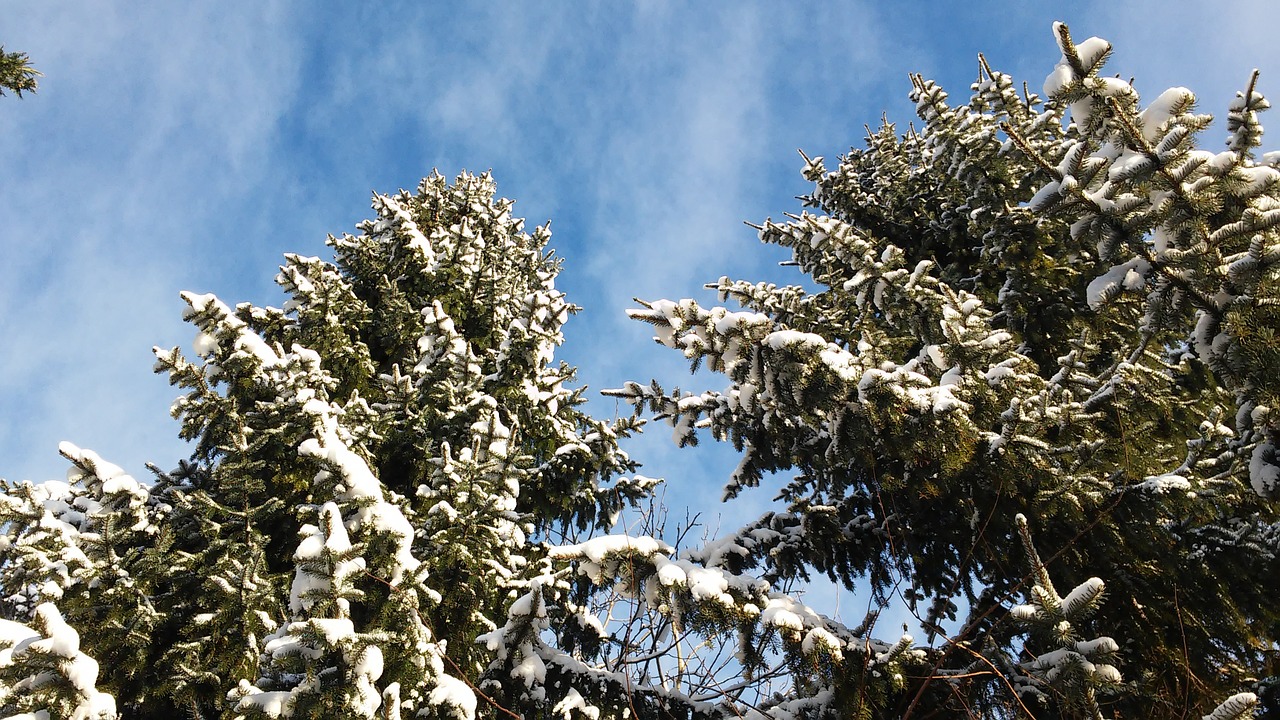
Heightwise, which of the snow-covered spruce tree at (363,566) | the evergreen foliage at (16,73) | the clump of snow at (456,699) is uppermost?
the evergreen foliage at (16,73)

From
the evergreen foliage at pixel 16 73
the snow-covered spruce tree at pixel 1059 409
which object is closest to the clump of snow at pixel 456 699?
the snow-covered spruce tree at pixel 1059 409

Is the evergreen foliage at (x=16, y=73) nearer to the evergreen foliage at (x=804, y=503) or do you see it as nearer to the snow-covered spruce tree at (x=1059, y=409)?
the evergreen foliage at (x=804, y=503)

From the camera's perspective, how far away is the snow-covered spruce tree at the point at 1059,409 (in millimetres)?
3482

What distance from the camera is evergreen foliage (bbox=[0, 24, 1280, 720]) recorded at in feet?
11.5

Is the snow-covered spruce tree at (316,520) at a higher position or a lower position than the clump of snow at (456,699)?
higher

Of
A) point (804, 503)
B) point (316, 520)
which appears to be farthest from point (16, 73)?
point (804, 503)

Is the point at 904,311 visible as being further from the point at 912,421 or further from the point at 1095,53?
the point at 1095,53

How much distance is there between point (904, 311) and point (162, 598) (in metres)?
5.96

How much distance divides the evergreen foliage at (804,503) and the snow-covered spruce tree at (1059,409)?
2 cm

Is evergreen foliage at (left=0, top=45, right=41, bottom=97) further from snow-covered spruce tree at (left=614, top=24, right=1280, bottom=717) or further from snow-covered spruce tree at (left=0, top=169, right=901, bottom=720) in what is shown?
snow-covered spruce tree at (left=614, top=24, right=1280, bottom=717)

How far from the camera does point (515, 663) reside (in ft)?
15.4

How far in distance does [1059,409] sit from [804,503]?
2.17 metres

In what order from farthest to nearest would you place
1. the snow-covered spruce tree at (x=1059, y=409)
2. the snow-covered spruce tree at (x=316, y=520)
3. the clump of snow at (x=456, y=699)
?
1. the clump of snow at (x=456, y=699)
2. the snow-covered spruce tree at (x=316, y=520)
3. the snow-covered spruce tree at (x=1059, y=409)

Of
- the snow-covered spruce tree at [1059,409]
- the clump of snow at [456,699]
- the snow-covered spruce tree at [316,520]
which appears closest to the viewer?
the snow-covered spruce tree at [1059,409]
